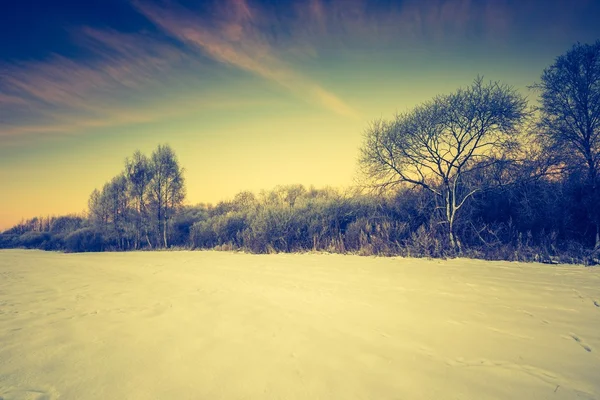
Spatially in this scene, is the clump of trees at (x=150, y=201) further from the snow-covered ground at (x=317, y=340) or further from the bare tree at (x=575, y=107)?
the bare tree at (x=575, y=107)

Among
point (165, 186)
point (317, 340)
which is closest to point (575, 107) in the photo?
point (317, 340)

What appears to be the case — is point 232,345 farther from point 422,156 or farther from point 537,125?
point 537,125

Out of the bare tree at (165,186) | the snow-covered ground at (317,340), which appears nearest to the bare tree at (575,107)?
the snow-covered ground at (317,340)

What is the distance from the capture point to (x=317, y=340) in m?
3.48

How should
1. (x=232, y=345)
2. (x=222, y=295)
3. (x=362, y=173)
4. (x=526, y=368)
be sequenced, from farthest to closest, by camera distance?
(x=362, y=173) → (x=222, y=295) → (x=232, y=345) → (x=526, y=368)

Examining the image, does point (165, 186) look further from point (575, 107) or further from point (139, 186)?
point (575, 107)

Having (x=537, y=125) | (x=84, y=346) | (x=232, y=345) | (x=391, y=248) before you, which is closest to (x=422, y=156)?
(x=391, y=248)

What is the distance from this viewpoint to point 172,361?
301 centimetres

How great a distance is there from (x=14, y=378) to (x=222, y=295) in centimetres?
337

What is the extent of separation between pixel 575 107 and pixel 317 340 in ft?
57.4

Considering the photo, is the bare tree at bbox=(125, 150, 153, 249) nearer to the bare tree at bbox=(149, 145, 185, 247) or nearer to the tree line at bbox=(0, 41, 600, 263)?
the bare tree at bbox=(149, 145, 185, 247)

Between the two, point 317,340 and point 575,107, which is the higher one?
point 575,107

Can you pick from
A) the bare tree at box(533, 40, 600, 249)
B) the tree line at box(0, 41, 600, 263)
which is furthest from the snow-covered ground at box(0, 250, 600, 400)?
the bare tree at box(533, 40, 600, 249)

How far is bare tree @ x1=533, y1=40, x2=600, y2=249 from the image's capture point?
12.3 m
